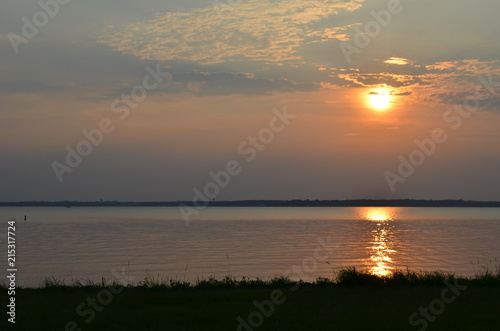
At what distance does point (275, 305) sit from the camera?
59.2 feet

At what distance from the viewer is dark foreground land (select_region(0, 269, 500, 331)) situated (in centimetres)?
1523

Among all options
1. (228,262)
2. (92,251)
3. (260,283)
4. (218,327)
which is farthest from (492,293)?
(92,251)

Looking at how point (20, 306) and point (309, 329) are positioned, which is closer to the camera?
point (309, 329)

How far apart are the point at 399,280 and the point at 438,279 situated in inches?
61.7

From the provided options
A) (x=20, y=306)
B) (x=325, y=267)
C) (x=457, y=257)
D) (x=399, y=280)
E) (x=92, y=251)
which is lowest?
(x=20, y=306)

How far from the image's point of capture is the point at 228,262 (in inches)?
1892

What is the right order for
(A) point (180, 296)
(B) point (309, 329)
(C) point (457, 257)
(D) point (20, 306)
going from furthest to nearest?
(C) point (457, 257)
(A) point (180, 296)
(D) point (20, 306)
(B) point (309, 329)

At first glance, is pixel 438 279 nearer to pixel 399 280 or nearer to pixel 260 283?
pixel 399 280

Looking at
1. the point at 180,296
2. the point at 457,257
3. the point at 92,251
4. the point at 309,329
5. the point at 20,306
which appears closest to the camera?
the point at 309,329

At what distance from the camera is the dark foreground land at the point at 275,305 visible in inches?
599

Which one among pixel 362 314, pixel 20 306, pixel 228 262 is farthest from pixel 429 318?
pixel 228 262

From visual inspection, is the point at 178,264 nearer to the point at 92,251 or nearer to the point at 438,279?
the point at 92,251

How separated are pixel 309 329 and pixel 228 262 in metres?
33.8

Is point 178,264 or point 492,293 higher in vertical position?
point 178,264
